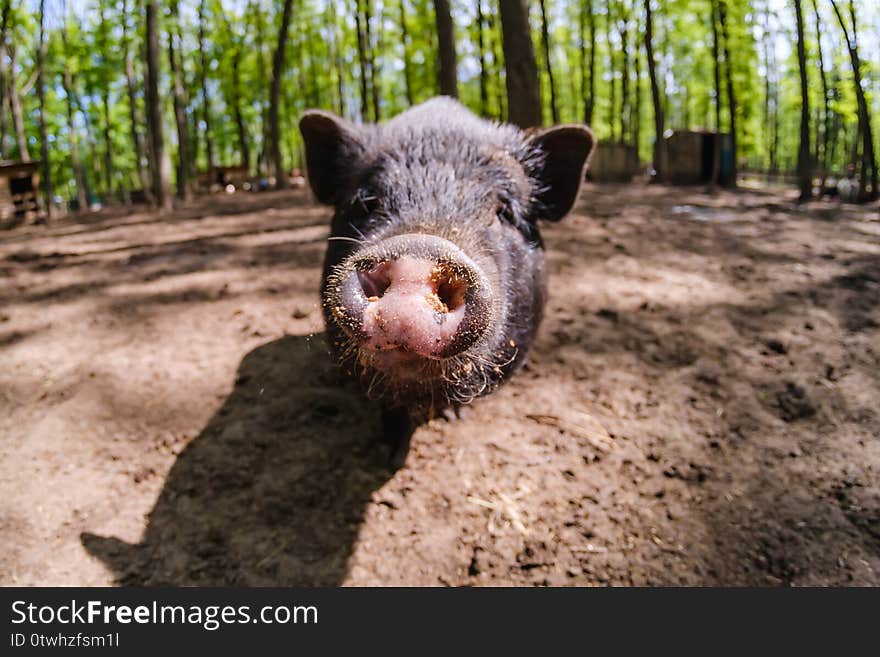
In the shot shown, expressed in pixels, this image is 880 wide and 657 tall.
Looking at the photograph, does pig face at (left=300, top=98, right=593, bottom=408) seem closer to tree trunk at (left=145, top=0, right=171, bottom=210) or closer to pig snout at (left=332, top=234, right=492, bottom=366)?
pig snout at (left=332, top=234, right=492, bottom=366)

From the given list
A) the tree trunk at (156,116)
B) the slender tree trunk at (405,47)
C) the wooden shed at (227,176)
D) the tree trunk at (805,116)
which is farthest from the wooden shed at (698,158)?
the wooden shed at (227,176)

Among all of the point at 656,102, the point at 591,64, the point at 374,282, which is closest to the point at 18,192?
the point at 374,282

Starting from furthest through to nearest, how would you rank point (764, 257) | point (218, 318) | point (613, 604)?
point (764, 257) < point (218, 318) < point (613, 604)

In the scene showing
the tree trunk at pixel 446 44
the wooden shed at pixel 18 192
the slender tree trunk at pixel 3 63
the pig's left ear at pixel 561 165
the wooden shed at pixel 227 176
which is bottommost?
the pig's left ear at pixel 561 165

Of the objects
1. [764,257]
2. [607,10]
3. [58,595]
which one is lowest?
[58,595]

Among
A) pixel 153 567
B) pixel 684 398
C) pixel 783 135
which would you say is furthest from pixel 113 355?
pixel 783 135

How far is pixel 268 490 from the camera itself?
9.99 feet

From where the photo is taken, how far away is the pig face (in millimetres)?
1674

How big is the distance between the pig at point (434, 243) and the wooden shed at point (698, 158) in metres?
16.1

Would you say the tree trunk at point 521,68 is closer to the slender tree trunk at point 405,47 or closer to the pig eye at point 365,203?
the pig eye at point 365,203

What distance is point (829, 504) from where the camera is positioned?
9.04 ft

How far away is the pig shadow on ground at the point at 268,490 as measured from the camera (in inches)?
104

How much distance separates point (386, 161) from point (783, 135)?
76334 mm

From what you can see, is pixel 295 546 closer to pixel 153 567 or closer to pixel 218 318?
pixel 153 567
